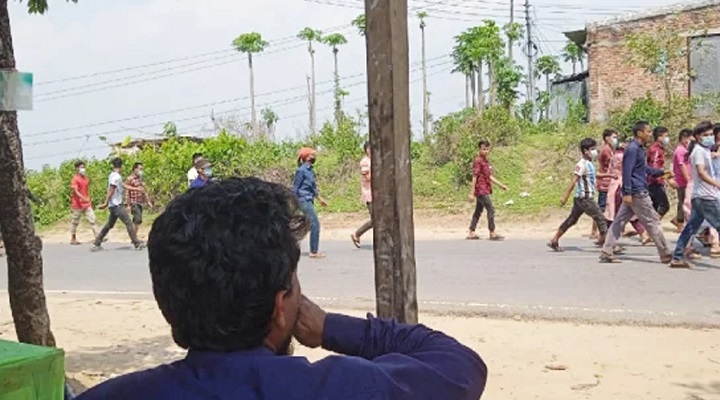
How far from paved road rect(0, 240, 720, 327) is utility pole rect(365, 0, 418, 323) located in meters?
4.44

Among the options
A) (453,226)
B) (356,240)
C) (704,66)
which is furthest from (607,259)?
(704,66)

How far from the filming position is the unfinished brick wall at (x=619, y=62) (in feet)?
69.3

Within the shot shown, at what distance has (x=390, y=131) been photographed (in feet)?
8.34

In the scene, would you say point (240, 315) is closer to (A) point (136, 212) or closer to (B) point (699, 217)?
(B) point (699, 217)

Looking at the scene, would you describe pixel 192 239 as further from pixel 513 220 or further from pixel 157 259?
pixel 513 220

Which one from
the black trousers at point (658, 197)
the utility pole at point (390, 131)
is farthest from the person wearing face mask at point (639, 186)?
the utility pole at point (390, 131)

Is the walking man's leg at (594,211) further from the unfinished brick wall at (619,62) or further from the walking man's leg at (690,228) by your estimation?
the unfinished brick wall at (619,62)

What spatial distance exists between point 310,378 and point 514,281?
7500mm

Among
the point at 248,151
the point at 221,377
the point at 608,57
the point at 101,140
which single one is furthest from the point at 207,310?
the point at 101,140

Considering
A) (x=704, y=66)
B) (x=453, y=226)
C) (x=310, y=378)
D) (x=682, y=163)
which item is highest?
(x=704, y=66)

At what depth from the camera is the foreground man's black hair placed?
4.15ft

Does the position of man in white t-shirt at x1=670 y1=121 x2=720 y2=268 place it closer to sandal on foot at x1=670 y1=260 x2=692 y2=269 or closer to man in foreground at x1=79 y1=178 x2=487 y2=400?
sandal on foot at x1=670 y1=260 x2=692 y2=269

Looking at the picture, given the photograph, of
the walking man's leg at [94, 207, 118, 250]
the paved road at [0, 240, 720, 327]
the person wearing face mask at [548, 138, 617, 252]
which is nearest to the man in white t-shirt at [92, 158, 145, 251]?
the walking man's leg at [94, 207, 118, 250]

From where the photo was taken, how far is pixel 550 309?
705cm
